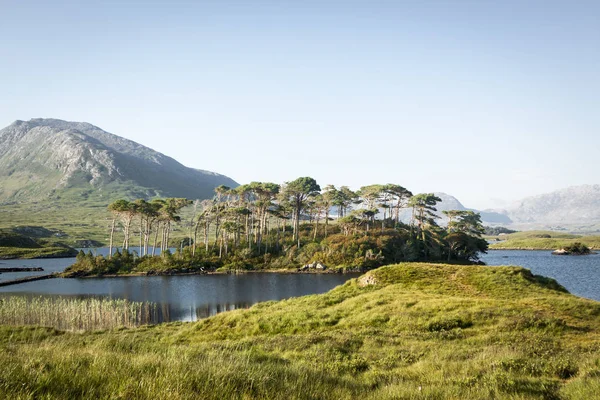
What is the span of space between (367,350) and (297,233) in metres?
90.6

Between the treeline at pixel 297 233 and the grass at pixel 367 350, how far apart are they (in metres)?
57.2

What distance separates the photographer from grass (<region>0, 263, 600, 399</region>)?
20.0 ft

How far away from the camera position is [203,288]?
65938 mm

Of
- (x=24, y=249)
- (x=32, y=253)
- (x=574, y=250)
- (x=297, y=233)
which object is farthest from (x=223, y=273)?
(x=574, y=250)

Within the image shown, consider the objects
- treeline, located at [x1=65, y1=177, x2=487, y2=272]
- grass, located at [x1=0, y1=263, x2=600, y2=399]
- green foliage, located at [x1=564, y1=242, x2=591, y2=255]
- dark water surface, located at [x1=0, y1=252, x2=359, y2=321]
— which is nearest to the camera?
grass, located at [x1=0, y1=263, x2=600, y2=399]

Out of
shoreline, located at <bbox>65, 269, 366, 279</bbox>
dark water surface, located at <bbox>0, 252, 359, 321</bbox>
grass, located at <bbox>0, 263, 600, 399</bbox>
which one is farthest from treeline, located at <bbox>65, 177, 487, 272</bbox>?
grass, located at <bbox>0, 263, 600, 399</bbox>

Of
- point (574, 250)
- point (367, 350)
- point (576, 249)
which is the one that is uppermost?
point (367, 350)

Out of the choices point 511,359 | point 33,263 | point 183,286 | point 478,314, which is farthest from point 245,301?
point 33,263

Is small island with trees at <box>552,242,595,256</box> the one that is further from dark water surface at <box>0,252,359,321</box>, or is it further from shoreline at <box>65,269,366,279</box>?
dark water surface at <box>0,252,359,321</box>

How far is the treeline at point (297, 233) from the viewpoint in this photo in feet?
299

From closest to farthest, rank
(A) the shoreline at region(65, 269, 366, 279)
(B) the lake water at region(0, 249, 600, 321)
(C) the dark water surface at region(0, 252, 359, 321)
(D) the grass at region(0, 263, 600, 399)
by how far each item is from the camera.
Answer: (D) the grass at region(0, 263, 600, 399) < (C) the dark water surface at region(0, 252, 359, 321) < (B) the lake water at region(0, 249, 600, 321) < (A) the shoreline at region(65, 269, 366, 279)

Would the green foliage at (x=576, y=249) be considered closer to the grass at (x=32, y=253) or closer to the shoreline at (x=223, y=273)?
the shoreline at (x=223, y=273)

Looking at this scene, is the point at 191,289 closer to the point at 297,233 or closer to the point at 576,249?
the point at 297,233

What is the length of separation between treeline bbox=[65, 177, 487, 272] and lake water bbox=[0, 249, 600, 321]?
11.4 metres
